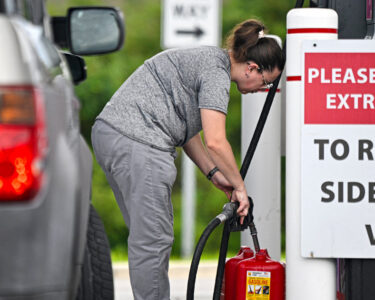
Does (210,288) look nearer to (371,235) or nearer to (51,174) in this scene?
(371,235)

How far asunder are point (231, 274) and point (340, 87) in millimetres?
1130

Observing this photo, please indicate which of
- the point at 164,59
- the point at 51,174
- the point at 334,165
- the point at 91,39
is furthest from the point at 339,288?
the point at 51,174

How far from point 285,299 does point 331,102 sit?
1.03 m

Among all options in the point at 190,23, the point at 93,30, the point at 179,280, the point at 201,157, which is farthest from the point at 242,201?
the point at 190,23

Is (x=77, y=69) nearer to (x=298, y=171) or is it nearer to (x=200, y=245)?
(x=200, y=245)

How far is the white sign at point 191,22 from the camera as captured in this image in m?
9.88

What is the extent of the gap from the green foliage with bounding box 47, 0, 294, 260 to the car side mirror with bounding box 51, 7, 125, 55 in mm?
8478

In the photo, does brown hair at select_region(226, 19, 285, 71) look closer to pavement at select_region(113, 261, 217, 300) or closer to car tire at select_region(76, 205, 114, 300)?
car tire at select_region(76, 205, 114, 300)

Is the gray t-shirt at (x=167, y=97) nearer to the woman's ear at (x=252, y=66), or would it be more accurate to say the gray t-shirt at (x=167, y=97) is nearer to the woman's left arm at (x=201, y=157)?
the woman's ear at (x=252, y=66)

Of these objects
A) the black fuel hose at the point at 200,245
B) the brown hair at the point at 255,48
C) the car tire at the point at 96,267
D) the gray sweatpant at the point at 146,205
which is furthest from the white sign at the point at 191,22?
the car tire at the point at 96,267

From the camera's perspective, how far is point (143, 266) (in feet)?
15.8

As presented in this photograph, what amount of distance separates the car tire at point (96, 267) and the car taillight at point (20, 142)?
1.47 meters

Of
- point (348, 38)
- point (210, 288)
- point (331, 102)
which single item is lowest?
point (210, 288)

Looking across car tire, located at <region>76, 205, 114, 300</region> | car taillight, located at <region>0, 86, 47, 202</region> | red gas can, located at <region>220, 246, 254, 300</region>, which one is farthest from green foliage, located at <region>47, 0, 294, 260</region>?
car taillight, located at <region>0, 86, 47, 202</region>
